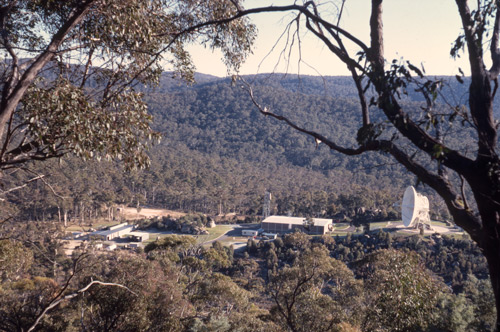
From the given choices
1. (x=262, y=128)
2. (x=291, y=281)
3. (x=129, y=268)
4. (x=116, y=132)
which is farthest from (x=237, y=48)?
(x=262, y=128)

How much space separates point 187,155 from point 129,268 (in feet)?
163

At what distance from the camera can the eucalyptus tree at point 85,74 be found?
266cm

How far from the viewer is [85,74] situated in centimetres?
324

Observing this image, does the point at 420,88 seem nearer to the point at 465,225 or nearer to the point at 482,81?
the point at 482,81

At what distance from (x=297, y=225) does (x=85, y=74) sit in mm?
24807

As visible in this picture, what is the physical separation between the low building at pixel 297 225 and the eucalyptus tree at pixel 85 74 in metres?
21.9

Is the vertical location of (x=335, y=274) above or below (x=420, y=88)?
below

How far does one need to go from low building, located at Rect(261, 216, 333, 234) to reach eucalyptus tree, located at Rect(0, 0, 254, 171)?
21.9 m

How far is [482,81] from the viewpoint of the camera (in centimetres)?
188

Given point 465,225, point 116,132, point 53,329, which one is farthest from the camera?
point 53,329

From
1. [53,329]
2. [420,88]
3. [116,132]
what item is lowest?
[53,329]

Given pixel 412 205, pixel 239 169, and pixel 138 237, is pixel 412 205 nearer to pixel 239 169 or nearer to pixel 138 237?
pixel 138 237

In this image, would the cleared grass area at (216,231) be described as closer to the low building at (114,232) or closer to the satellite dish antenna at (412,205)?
the low building at (114,232)

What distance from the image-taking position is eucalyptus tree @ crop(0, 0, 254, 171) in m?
2.66
